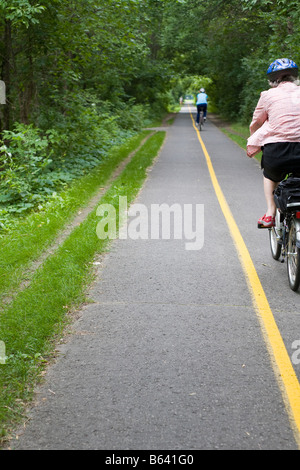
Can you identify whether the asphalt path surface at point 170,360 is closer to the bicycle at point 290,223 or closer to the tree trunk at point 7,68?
the bicycle at point 290,223

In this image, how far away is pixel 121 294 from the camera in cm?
→ 565

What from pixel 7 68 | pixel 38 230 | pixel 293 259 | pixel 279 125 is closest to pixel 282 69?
pixel 279 125

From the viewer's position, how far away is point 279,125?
226 inches

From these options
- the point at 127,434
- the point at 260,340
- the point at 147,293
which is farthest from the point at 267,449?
the point at 147,293

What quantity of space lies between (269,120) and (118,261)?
8.43 feet

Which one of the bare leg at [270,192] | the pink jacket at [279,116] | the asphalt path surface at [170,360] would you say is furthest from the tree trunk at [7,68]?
the bare leg at [270,192]

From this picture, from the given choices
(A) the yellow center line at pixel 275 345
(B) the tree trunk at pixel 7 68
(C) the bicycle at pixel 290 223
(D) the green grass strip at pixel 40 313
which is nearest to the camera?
(A) the yellow center line at pixel 275 345

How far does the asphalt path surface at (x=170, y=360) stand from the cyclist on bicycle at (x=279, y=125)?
1.33m

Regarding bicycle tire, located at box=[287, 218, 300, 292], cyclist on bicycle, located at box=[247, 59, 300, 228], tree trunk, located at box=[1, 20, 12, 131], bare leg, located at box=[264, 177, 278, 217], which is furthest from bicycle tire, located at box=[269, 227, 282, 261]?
tree trunk, located at box=[1, 20, 12, 131]

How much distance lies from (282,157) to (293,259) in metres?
1.11

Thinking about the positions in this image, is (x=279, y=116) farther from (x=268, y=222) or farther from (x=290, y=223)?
(x=268, y=222)

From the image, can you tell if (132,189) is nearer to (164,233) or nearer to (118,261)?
(164,233)

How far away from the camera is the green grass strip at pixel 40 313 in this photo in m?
3.71

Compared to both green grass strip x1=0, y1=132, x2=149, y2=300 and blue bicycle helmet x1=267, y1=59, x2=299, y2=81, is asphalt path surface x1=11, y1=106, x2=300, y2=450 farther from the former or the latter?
blue bicycle helmet x1=267, y1=59, x2=299, y2=81
